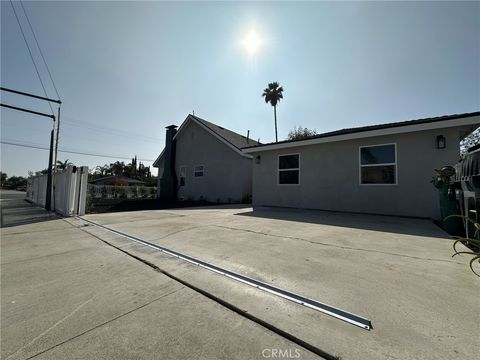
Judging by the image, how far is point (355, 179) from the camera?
7.56 meters

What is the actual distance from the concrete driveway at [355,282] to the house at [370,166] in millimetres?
2468

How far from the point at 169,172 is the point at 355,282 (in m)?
16.6

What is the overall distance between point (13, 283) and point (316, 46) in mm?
9759

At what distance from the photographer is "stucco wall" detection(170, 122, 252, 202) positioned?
1372cm

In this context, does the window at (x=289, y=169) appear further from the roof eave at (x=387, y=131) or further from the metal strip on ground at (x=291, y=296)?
the metal strip on ground at (x=291, y=296)

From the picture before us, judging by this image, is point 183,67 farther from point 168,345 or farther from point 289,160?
point 168,345

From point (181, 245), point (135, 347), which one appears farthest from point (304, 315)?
point (181, 245)

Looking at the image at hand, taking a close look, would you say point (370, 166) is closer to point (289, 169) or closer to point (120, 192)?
point (289, 169)

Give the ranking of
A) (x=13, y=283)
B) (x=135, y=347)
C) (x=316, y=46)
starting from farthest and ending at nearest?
(x=316, y=46) < (x=13, y=283) < (x=135, y=347)

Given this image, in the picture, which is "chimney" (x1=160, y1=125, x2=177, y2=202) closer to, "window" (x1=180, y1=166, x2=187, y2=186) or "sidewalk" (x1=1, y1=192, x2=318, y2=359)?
"window" (x1=180, y1=166, x2=187, y2=186)

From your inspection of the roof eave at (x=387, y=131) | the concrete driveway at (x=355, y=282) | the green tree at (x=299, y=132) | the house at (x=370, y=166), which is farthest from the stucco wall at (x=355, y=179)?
the green tree at (x=299, y=132)

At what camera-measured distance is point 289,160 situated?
9414 mm

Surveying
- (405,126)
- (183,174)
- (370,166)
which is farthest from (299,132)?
(405,126)

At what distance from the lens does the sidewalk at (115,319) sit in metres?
1.34
